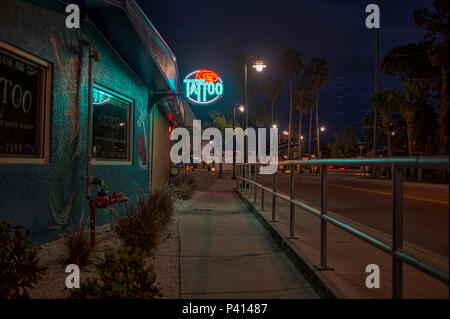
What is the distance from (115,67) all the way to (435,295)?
7.20 metres

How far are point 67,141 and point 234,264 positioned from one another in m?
3.38

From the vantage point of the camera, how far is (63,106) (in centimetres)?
602

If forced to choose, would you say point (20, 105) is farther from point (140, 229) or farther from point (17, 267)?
point (17, 267)

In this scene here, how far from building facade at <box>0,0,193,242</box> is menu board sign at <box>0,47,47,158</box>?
0.04 ft

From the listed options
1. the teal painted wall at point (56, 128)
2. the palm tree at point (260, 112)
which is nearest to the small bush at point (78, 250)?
the teal painted wall at point (56, 128)

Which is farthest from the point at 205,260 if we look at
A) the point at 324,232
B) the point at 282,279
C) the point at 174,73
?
the point at 174,73

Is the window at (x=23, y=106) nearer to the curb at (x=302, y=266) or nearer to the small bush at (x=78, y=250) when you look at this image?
the small bush at (x=78, y=250)

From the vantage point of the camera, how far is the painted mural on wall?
5.84m

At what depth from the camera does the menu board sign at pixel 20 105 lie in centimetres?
482

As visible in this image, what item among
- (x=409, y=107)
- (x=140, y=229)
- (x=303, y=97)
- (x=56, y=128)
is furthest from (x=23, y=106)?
(x=303, y=97)

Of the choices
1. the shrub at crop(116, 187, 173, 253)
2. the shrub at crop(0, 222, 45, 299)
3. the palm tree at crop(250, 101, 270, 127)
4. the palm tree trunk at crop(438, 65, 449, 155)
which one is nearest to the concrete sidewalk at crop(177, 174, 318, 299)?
the shrub at crop(116, 187, 173, 253)

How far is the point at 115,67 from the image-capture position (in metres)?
8.09

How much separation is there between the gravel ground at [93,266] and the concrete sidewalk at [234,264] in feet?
0.43
